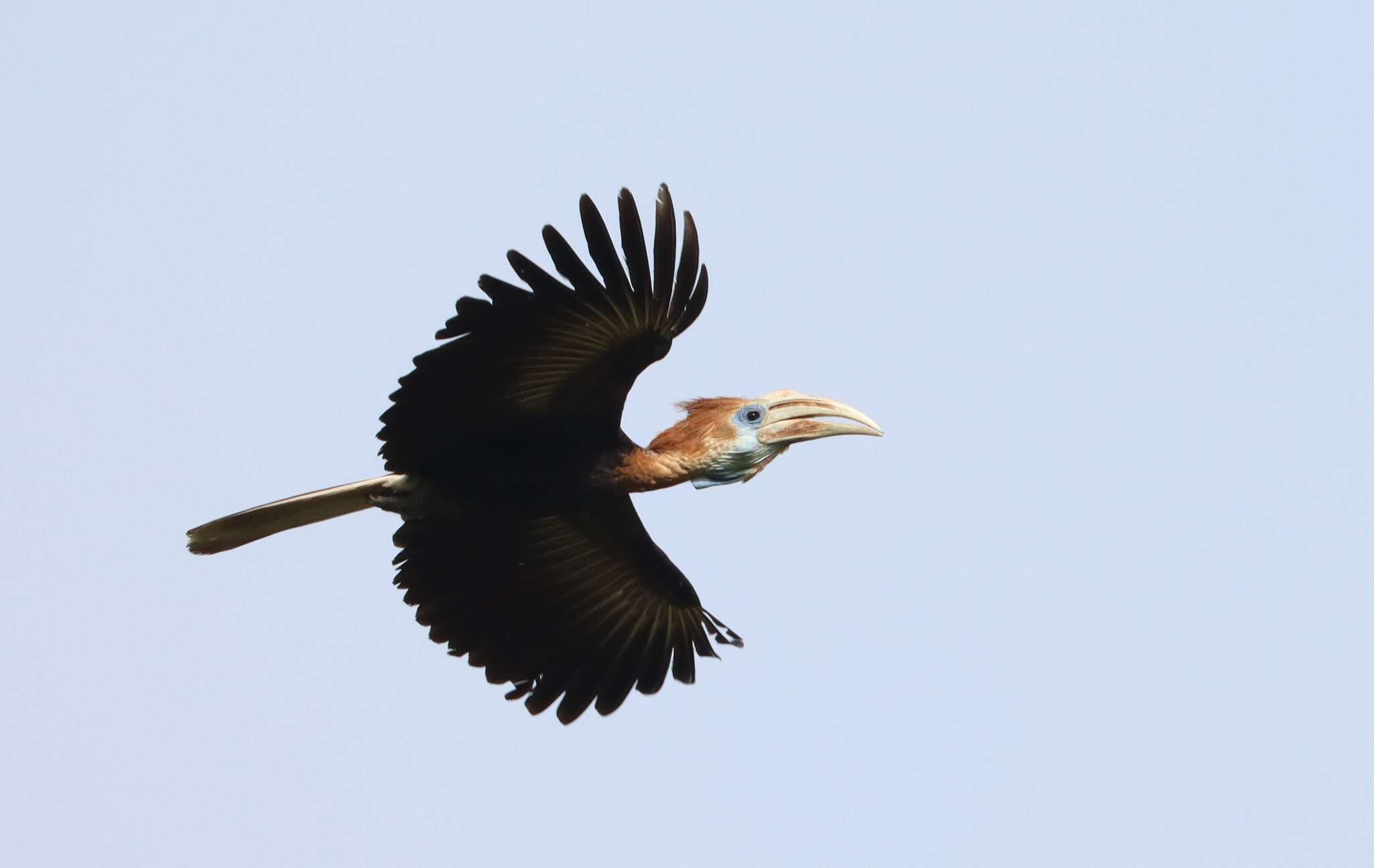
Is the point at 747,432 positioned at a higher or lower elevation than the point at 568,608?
higher

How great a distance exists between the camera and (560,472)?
35.9 ft

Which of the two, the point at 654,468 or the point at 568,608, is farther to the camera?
the point at 568,608

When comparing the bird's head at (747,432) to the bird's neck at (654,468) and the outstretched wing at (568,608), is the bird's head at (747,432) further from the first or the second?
the outstretched wing at (568,608)

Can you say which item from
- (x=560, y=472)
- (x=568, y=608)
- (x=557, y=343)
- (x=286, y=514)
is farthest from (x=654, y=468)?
(x=286, y=514)

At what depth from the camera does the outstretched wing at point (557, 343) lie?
390 inches

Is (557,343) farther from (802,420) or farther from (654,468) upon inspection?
(802,420)

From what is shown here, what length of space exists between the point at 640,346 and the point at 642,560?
1803 millimetres

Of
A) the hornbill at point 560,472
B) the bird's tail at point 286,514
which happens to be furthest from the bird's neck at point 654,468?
the bird's tail at point 286,514

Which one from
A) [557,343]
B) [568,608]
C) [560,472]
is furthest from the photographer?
[568,608]

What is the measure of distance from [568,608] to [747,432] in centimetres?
167

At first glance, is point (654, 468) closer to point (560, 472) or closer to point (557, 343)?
point (560, 472)

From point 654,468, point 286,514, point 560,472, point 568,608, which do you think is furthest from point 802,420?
point 286,514

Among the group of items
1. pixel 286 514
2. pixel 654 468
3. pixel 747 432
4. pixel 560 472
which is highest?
pixel 747 432

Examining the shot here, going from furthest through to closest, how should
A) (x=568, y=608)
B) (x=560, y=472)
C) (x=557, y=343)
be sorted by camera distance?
1. (x=568, y=608)
2. (x=560, y=472)
3. (x=557, y=343)
